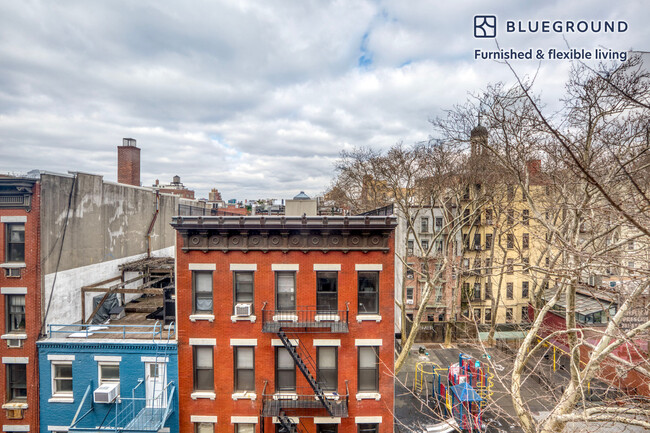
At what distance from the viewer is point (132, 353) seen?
1252cm

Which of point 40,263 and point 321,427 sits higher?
point 40,263

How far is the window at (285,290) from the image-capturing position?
12695mm

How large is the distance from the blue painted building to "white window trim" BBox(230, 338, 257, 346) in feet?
8.07

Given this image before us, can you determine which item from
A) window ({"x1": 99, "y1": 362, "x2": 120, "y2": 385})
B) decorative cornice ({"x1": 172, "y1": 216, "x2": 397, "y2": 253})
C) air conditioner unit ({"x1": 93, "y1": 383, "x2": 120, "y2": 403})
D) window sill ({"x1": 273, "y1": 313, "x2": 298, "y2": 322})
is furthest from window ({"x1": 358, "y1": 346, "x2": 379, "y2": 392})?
window ({"x1": 99, "y1": 362, "x2": 120, "y2": 385})

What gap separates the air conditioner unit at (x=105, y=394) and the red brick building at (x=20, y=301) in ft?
10.4

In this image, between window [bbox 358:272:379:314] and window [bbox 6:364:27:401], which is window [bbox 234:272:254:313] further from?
window [bbox 6:364:27:401]

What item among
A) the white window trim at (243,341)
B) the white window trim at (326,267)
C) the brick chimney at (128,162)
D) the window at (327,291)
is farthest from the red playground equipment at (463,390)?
the brick chimney at (128,162)

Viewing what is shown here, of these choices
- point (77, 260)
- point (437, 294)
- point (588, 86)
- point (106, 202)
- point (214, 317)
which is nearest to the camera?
point (588, 86)

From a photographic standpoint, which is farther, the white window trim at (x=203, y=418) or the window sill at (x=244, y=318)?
the white window trim at (x=203, y=418)

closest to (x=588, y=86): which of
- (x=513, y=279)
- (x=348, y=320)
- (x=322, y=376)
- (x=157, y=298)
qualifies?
(x=348, y=320)

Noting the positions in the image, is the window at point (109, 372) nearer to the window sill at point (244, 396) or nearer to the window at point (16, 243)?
the window sill at point (244, 396)

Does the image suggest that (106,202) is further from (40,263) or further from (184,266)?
(184,266)

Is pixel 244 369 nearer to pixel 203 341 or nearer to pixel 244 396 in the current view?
pixel 244 396

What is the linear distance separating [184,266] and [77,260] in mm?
6633
